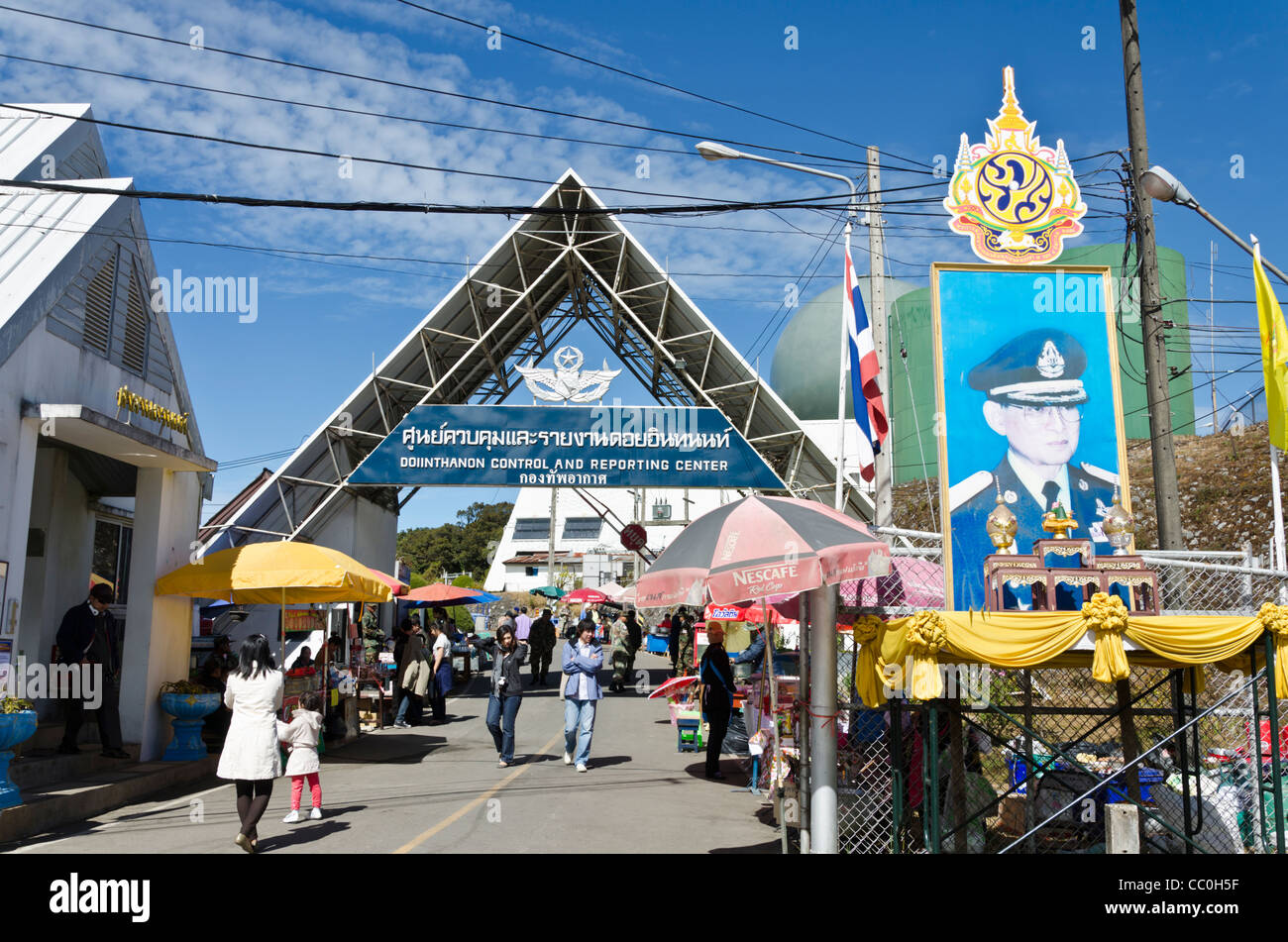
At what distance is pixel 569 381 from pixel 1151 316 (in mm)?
11229

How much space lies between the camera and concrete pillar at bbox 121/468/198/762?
12.0 meters

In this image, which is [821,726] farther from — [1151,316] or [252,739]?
[1151,316]

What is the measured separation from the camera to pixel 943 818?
7887 millimetres

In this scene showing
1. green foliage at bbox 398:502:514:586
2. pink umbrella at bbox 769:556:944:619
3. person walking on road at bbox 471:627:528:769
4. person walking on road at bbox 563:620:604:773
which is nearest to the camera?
pink umbrella at bbox 769:556:944:619

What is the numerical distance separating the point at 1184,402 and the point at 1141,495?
7163 mm

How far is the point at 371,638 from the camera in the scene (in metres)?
21.4

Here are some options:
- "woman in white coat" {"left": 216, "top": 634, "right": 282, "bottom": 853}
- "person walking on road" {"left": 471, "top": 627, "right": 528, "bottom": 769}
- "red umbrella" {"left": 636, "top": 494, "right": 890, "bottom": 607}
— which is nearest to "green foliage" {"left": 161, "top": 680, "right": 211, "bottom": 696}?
"person walking on road" {"left": 471, "top": 627, "right": 528, "bottom": 769}

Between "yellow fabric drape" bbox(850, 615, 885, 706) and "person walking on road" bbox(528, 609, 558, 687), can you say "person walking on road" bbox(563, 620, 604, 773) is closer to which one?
"yellow fabric drape" bbox(850, 615, 885, 706)

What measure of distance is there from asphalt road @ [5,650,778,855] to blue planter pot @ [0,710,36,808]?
0.47m

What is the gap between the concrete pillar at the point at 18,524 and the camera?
9.71 metres

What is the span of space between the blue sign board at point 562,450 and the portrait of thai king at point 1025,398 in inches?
388

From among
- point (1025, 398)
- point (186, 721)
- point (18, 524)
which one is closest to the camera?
point (1025, 398)

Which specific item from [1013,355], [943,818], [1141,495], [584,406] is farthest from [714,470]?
[1141,495]

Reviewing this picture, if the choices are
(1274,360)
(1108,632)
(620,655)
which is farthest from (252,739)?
(620,655)
